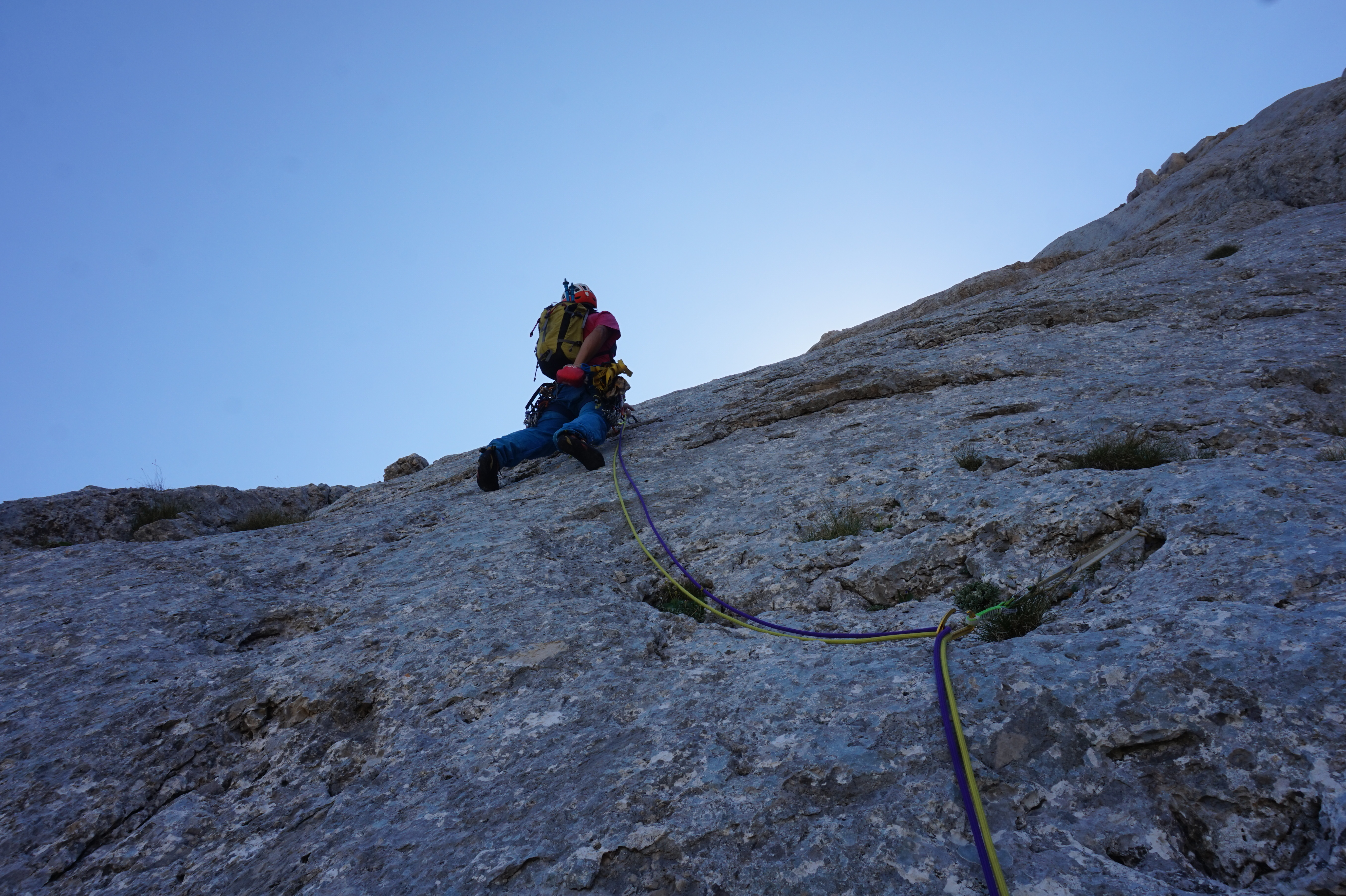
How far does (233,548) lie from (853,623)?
5.03 metres

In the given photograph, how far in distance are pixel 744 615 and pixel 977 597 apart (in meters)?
1.36

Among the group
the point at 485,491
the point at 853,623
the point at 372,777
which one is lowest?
the point at 853,623

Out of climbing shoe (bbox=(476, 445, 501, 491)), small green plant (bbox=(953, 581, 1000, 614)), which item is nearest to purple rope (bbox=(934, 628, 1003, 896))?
small green plant (bbox=(953, 581, 1000, 614))

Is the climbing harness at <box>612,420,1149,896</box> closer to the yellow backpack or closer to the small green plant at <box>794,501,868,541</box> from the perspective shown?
the small green plant at <box>794,501,868,541</box>

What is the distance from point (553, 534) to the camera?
580 cm

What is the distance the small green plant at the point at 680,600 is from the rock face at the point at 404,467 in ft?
24.3

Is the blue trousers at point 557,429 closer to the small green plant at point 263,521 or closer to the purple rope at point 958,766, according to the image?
the small green plant at point 263,521

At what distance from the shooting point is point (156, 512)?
309 inches

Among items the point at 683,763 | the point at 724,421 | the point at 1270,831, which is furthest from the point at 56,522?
the point at 1270,831

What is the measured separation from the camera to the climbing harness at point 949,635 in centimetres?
216

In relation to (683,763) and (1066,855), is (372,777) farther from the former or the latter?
(1066,855)

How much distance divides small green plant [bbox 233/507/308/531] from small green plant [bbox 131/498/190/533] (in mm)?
598

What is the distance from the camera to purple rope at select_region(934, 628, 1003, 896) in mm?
2080

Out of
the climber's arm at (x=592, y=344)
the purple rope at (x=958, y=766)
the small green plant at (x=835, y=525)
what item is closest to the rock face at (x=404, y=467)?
the climber's arm at (x=592, y=344)
